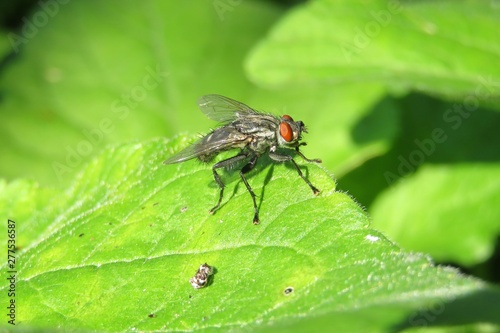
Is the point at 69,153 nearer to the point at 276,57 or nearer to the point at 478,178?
the point at 276,57
